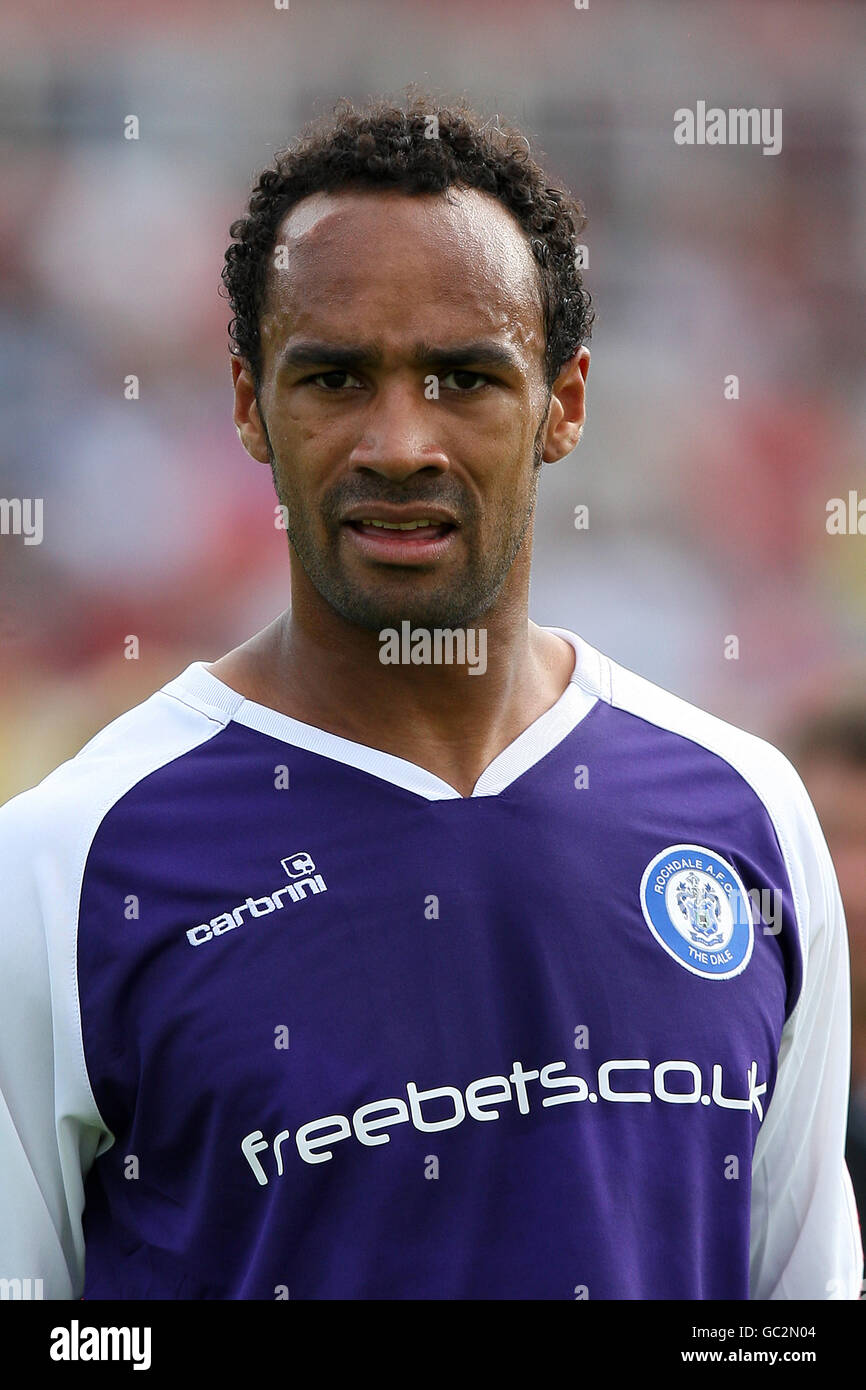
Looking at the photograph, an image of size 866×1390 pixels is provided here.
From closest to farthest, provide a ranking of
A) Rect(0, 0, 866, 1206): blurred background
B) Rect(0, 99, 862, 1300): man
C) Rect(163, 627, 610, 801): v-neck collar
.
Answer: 1. Rect(0, 99, 862, 1300): man
2. Rect(163, 627, 610, 801): v-neck collar
3. Rect(0, 0, 866, 1206): blurred background

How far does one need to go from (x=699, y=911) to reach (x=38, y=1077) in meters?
0.63

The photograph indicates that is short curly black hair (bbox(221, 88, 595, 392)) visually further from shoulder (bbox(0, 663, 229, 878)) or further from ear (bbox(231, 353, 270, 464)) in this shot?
shoulder (bbox(0, 663, 229, 878))

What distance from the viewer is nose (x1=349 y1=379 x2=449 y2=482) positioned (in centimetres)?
128

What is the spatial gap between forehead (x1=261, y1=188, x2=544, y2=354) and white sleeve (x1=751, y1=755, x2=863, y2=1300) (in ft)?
1.96

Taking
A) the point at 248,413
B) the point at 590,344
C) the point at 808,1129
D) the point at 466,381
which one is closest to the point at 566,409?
the point at 466,381

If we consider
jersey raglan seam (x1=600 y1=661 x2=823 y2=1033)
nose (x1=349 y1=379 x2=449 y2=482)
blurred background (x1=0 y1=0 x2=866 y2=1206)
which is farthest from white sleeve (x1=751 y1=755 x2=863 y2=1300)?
blurred background (x1=0 y1=0 x2=866 y2=1206)

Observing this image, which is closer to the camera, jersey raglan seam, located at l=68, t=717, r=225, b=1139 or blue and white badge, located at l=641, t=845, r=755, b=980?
jersey raglan seam, located at l=68, t=717, r=225, b=1139

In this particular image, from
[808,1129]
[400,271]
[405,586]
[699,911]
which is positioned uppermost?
[400,271]

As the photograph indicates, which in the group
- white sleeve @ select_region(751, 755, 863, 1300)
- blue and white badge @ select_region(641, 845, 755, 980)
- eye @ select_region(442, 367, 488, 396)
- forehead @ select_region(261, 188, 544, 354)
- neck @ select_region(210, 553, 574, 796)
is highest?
forehead @ select_region(261, 188, 544, 354)

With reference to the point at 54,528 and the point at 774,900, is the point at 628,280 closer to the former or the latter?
the point at 54,528

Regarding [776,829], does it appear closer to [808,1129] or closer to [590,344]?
[808,1129]

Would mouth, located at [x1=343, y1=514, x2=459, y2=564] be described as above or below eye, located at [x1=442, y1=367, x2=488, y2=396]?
below

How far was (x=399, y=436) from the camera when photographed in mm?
1279

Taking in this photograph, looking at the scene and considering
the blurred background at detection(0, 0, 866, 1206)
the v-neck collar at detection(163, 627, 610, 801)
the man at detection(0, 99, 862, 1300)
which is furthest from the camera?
the blurred background at detection(0, 0, 866, 1206)
